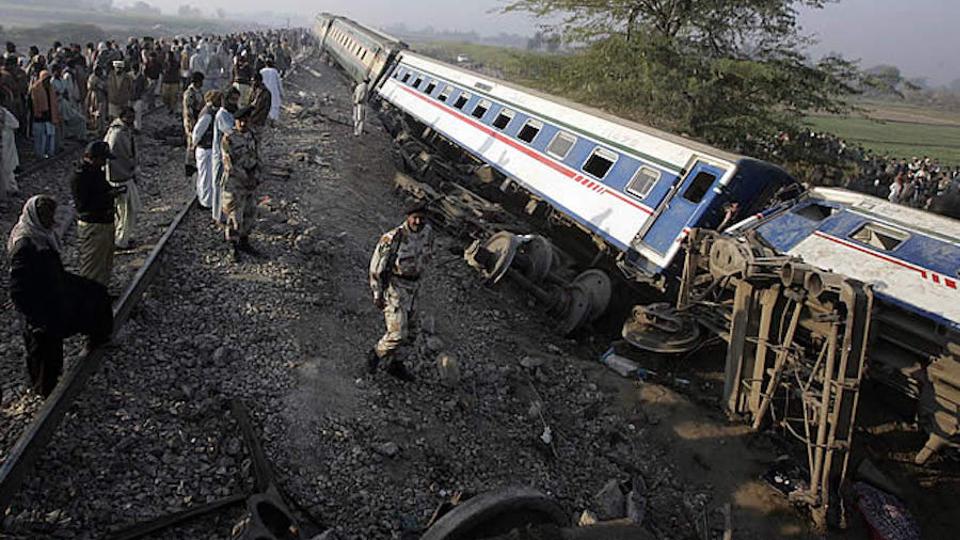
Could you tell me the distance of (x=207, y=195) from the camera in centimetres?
1005

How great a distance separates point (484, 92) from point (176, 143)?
715 centimetres

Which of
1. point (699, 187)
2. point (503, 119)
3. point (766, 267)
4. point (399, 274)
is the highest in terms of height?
point (699, 187)

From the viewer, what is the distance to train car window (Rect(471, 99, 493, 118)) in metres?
15.7

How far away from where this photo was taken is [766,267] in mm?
7164

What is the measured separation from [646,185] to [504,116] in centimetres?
548

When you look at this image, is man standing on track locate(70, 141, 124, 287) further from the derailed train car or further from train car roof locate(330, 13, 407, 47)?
train car roof locate(330, 13, 407, 47)

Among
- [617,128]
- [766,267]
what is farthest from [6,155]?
[766,267]

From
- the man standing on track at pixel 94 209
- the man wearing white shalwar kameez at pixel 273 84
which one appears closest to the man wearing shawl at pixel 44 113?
the man wearing white shalwar kameez at pixel 273 84

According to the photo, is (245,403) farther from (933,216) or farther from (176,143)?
(176,143)

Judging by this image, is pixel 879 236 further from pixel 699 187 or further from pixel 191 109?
pixel 191 109

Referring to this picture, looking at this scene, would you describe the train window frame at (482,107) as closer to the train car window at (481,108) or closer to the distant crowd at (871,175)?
the train car window at (481,108)

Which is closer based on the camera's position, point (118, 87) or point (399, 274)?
point (399, 274)

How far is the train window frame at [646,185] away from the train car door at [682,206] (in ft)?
1.54

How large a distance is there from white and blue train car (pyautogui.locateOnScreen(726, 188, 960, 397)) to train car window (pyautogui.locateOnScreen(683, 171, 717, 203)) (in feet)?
2.81
